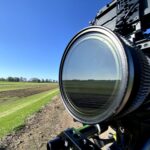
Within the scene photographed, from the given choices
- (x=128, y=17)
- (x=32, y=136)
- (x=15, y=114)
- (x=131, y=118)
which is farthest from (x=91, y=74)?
(x=15, y=114)

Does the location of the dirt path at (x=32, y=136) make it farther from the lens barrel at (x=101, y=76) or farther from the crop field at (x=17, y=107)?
the lens barrel at (x=101, y=76)

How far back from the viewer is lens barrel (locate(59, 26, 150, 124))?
1.39m

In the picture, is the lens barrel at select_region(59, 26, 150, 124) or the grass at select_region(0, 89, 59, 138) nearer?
the lens barrel at select_region(59, 26, 150, 124)

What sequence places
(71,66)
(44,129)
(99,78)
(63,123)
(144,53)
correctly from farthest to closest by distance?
(63,123) < (44,129) < (71,66) < (144,53) < (99,78)

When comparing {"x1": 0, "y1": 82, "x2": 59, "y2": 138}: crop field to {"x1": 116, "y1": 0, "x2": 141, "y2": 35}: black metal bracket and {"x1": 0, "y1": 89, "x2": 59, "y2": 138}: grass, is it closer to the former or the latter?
{"x1": 0, "y1": 89, "x2": 59, "y2": 138}: grass

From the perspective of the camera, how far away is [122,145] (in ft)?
6.14

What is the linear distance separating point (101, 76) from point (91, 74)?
93 millimetres

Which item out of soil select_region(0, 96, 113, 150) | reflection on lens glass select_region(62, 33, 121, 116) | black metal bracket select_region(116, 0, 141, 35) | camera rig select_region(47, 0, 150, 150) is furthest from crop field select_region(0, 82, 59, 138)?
black metal bracket select_region(116, 0, 141, 35)

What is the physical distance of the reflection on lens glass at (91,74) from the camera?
148 centimetres

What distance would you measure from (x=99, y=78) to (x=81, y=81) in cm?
17

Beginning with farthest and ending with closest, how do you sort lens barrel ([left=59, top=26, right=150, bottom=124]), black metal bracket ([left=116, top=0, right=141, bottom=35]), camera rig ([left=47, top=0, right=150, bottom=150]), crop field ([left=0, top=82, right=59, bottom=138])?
crop field ([left=0, top=82, right=59, bottom=138]), black metal bracket ([left=116, top=0, right=141, bottom=35]), camera rig ([left=47, top=0, right=150, bottom=150]), lens barrel ([left=59, top=26, right=150, bottom=124])

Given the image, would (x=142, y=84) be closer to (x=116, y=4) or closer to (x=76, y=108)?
(x=76, y=108)

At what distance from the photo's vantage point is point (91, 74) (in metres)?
1.61

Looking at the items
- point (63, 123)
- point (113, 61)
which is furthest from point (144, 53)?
point (63, 123)
